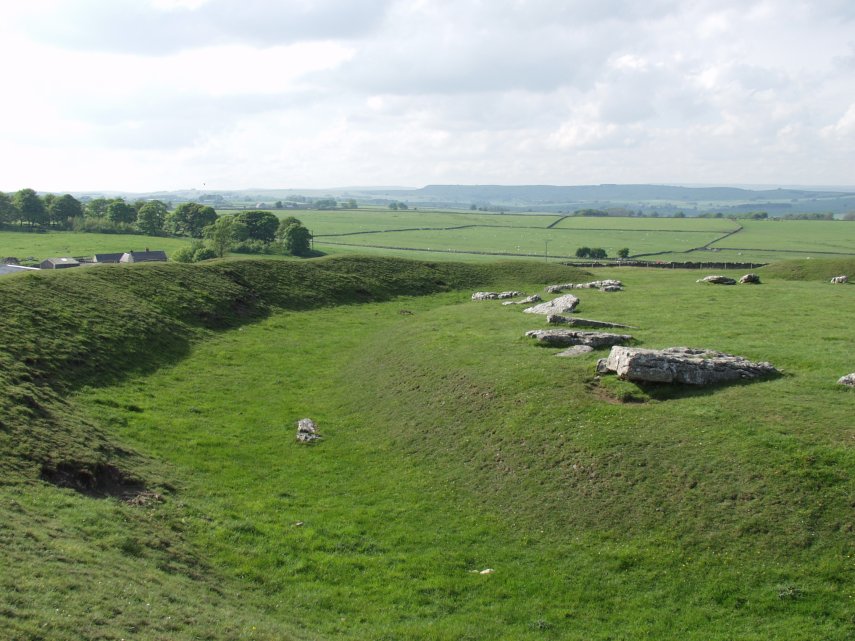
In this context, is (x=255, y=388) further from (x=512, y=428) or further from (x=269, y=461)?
(x=512, y=428)

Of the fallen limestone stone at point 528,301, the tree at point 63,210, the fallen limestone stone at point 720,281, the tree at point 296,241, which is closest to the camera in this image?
the fallen limestone stone at point 528,301

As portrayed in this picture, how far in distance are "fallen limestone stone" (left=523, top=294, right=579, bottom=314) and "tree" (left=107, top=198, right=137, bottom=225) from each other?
159967 millimetres

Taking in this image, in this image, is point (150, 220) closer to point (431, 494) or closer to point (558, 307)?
point (558, 307)

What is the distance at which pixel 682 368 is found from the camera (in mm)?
31406

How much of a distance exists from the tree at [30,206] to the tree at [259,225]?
59582 mm

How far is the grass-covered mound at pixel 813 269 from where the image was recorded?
80.2 meters

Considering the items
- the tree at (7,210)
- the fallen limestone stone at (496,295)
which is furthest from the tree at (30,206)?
the fallen limestone stone at (496,295)

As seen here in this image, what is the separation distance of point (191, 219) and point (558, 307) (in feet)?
482

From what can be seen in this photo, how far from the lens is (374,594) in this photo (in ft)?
69.6

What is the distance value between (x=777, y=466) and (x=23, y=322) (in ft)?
141

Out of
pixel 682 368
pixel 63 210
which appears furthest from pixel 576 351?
pixel 63 210

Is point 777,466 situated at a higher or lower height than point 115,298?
lower

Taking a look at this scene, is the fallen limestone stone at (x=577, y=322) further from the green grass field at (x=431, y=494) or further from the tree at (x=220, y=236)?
the tree at (x=220, y=236)

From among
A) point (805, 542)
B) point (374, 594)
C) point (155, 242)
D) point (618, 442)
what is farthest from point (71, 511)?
point (155, 242)
